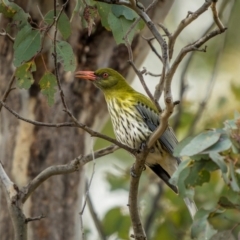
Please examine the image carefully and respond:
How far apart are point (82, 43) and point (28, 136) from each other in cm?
64

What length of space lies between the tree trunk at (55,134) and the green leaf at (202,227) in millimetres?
2179

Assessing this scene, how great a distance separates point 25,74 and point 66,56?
0.71ft

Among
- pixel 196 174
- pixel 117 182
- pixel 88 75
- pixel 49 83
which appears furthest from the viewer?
pixel 117 182

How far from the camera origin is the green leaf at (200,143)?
257 centimetres

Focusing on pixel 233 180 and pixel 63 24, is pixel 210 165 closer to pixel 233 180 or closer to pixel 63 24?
pixel 233 180

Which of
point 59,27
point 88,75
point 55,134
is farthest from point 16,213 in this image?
point 55,134

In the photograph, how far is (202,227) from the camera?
278 cm

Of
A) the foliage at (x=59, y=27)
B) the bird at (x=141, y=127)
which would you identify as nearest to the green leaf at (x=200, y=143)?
the foliage at (x=59, y=27)

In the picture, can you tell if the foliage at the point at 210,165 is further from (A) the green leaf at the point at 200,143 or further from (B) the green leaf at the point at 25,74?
(B) the green leaf at the point at 25,74

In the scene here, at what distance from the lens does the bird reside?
12.9 feet

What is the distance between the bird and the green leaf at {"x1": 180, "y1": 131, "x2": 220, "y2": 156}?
126 cm

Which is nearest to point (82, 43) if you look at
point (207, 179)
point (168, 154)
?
point (168, 154)

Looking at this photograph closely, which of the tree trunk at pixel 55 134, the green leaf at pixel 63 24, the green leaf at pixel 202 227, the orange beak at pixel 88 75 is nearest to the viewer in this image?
the green leaf at pixel 202 227

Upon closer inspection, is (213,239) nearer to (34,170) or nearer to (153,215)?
(34,170)
